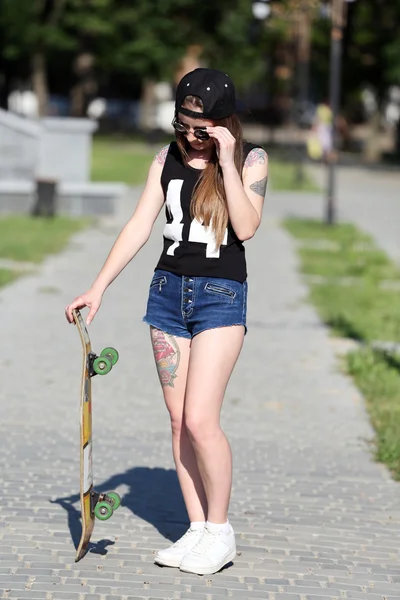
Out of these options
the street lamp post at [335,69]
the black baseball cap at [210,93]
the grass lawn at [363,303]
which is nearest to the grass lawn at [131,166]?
the street lamp post at [335,69]

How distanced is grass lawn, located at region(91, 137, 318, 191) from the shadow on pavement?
24.6 metres

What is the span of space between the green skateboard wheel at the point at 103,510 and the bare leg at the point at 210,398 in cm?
40

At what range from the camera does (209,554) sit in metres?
4.73

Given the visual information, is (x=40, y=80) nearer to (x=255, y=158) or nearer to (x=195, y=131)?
(x=255, y=158)

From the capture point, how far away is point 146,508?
18.7 ft

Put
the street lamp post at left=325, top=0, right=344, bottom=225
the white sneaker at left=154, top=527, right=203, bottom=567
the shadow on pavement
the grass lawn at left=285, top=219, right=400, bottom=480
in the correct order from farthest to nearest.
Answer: the street lamp post at left=325, top=0, right=344, bottom=225 < the grass lawn at left=285, top=219, right=400, bottom=480 < the shadow on pavement < the white sneaker at left=154, top=527, right=203, bottom=567

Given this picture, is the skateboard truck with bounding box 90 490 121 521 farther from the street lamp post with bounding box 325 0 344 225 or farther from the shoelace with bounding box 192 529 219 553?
the street lamp post with bounding box 325 0 344 225

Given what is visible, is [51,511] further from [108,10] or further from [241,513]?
[108,10]

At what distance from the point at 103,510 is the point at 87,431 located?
0.34 m

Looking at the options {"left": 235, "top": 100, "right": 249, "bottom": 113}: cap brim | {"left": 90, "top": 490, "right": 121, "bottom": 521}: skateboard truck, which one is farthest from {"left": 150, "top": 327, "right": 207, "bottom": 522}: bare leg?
{"left": 235, "top": 100, "right": 249, "bottom": 113}: cap brim

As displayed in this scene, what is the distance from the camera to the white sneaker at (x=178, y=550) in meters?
4.81

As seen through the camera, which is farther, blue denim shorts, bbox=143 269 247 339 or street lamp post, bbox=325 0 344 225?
street lamp post, bbox=325 0 344 225

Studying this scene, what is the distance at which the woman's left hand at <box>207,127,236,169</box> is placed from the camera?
4.44 m

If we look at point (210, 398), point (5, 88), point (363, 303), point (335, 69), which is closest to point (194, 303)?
point (210, 398)
